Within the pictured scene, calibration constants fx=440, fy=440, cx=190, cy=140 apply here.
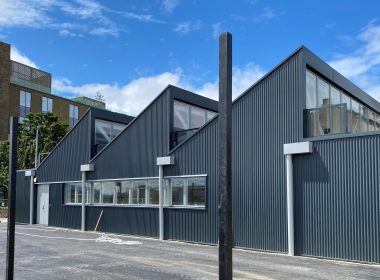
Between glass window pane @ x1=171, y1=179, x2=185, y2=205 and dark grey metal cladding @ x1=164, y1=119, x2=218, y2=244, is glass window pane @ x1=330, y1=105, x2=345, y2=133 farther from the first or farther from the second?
glass window pane @ x1=171, y1=179, x2=185, y2=205

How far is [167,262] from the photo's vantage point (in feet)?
41.8

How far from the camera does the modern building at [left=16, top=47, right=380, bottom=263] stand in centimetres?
1332

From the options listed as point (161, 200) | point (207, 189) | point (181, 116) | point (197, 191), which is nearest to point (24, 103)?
point (181, 116)

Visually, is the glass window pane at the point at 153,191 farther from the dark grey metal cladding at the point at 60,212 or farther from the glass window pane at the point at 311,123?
the glass window pane at the point at 311,123

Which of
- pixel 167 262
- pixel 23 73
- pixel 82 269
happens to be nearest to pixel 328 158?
pixel 167 262

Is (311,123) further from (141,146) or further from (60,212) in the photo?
(60,212)

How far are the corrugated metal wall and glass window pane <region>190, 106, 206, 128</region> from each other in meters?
6.48

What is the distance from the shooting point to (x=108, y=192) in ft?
75.5

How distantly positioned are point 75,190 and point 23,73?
42243 millimetres

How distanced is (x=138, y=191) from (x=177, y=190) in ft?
9.39

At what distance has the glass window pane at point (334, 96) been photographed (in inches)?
695

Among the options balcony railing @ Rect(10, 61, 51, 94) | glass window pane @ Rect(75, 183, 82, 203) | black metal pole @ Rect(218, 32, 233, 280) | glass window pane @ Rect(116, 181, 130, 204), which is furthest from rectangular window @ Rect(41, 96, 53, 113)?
black metal pole @ Rect(218, 32, 233, 280)

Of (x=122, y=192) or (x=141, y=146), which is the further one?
(x=122, y=192)

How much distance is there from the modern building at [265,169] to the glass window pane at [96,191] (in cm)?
10
